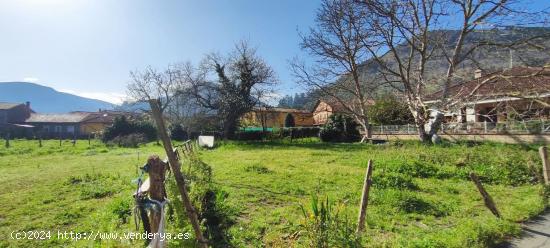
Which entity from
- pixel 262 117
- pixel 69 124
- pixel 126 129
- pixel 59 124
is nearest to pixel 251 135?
pixel 262 117

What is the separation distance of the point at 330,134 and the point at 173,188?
31.0 meters

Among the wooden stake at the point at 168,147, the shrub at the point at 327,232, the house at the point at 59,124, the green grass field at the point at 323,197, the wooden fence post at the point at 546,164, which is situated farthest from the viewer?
the house at the point at 59,124

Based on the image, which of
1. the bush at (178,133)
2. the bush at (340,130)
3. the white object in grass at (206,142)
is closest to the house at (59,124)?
the bush at (178,133)

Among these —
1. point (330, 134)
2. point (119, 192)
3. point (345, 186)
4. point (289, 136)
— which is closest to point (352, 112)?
point (330, 134)

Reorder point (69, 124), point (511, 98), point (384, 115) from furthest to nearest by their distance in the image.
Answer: point (69, 124) < point (384, 115) < point (511, 98)

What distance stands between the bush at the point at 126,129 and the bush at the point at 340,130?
20661mm

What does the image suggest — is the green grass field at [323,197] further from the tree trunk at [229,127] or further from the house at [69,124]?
the house at [69,124]

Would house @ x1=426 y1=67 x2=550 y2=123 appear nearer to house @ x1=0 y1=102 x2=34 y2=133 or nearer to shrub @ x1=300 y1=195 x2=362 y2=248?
shrub @ x1=300 y1=195 x2=362 y2=248

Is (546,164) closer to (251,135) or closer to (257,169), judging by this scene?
(257,169)

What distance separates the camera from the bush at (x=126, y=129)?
38875mm

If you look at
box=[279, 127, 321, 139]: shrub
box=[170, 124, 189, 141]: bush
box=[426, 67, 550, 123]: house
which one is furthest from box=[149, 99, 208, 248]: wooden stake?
box=[170, 124, 189, 141]: bush

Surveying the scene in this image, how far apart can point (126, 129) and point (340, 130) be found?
25177 millimetres

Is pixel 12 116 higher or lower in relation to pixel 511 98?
higher

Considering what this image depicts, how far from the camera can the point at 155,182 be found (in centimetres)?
411
